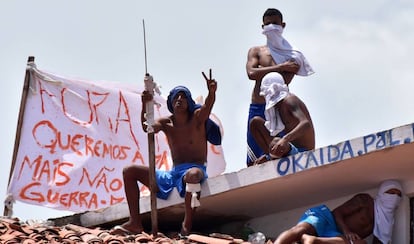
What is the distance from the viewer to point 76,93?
18.2 m

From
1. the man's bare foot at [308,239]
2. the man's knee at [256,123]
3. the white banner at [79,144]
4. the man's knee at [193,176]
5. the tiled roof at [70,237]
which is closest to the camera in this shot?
the man's bare foot at [308,239]

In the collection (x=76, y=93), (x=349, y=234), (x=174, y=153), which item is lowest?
(x=349, y=234)

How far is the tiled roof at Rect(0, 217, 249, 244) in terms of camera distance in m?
14.3

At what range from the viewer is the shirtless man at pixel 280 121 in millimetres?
15289

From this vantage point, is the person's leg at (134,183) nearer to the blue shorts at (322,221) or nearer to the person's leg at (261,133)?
the person's leg at (261,133)

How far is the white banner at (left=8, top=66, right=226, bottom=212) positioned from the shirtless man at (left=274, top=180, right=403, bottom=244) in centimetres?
389

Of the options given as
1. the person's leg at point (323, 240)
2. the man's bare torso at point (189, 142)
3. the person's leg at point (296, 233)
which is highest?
the man's bare torso at point (189, 142)

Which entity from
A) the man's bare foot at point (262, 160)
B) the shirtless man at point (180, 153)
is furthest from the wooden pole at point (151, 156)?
the man's bare foot at point (262, 160)

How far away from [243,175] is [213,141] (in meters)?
0.84

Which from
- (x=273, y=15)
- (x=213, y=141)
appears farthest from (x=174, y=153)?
(x=273, y=15)

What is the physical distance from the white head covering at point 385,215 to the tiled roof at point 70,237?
4.13 ft

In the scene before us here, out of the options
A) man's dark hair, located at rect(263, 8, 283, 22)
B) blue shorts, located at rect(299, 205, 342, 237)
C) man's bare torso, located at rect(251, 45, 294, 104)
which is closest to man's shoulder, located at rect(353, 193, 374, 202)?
blue shorts, located at rect(299, 205, 342, 237)

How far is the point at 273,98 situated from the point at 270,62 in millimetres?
876

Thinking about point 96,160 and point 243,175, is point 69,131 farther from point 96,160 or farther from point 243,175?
point 243,175
